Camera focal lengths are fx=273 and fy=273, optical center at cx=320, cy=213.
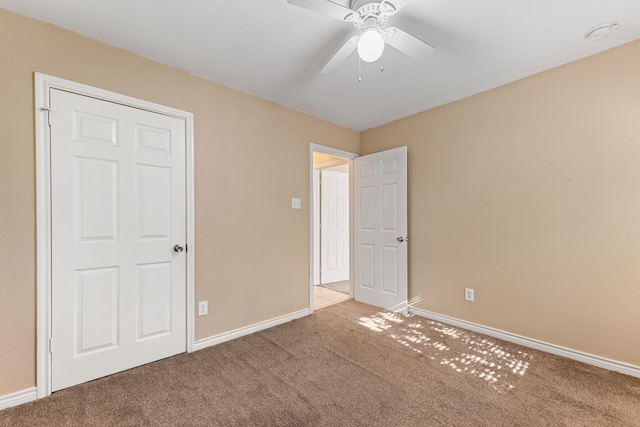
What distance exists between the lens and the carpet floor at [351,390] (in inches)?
61.0

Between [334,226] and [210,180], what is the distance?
2832 millimetres

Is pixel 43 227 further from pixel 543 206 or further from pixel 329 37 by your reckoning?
pixel 543 206

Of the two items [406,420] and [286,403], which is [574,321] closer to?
[406,420]

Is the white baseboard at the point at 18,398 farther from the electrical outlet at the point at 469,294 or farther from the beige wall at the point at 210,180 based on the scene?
the electrical outlet at the point at 469,294

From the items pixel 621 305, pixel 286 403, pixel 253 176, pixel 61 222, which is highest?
pixel 253 176

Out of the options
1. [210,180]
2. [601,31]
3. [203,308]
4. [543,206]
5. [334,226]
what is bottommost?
[203,308]

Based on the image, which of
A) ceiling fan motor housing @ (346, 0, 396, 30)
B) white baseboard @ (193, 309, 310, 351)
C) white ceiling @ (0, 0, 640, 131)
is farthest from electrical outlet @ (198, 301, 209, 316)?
ceiling fan motor housing @ (346, 0, 396, 30)

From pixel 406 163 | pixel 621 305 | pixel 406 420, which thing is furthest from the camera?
pixel 406 163

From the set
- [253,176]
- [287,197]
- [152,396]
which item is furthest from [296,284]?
[152,396]

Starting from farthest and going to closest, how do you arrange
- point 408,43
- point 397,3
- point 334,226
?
1. point 334,226
2. point 408,43
3. point 397,3

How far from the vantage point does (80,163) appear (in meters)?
1.85

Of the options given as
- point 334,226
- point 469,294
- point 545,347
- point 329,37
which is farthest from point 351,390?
point 334,226

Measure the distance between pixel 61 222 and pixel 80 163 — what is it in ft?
1.34

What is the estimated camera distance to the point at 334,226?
195 inches
